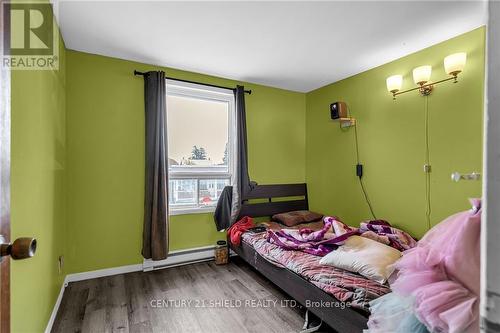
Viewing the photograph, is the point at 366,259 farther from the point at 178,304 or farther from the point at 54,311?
the point at 54,311

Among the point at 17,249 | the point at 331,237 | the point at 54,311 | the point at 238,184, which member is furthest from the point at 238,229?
the point at 17,249

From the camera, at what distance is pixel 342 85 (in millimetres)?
3432

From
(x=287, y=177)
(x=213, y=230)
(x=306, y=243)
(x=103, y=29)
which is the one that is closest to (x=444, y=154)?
(x=306, y=243)

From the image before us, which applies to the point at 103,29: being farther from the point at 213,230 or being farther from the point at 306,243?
the point at 306,243

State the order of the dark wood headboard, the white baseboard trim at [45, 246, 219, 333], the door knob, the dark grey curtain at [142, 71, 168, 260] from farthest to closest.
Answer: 1. the dark wood headboard
2. the dark grey curtain at [142, 71, 168, 260]
3. the white baseboard trim at [45, 246, 219, 333]
4. the door knob

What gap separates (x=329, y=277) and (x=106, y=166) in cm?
250

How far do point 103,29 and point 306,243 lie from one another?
2738mm

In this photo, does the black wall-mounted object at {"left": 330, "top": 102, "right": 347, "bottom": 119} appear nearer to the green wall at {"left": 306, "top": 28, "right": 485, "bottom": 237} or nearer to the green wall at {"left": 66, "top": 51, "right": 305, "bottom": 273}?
the green wall at {"left": 306, "top": 28, "right": 485, "bottom": 237}

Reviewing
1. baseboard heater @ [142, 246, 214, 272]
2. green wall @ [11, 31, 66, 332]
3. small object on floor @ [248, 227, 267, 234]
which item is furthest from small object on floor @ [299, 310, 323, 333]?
green wall @ [11, 31, 66, 332]

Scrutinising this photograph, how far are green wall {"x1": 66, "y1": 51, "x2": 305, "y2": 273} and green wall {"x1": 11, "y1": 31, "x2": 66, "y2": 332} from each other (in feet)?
0.75

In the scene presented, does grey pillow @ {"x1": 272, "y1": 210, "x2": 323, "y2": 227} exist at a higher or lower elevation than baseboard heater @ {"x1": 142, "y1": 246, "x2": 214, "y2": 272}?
higher

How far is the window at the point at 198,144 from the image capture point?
10.4 ft

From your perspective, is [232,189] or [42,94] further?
[232,189]

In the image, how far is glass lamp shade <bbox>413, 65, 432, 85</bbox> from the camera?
7.81 ft
